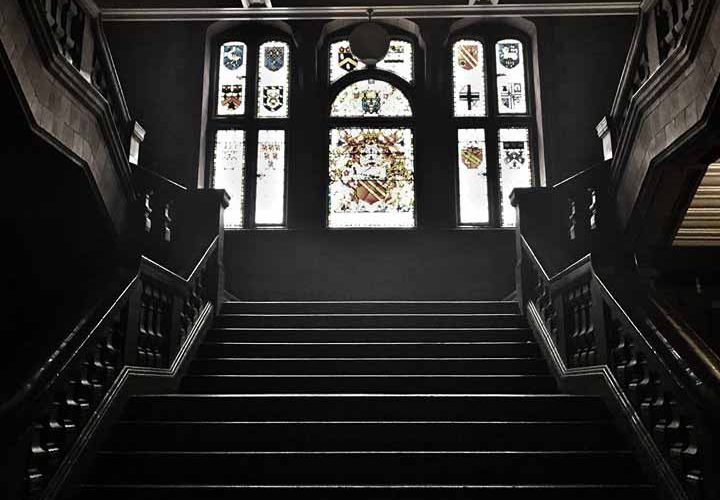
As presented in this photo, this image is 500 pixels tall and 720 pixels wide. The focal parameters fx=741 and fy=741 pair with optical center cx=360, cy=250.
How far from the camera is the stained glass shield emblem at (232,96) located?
9.88 m

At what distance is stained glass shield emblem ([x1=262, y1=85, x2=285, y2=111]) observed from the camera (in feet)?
32.3

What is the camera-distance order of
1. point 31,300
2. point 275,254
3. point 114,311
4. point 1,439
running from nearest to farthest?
point 1,439 < point 114,311 < point 31,300 < point 275,254

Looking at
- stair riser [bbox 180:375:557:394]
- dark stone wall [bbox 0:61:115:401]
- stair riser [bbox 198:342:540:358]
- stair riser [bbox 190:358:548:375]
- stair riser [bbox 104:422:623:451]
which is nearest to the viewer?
stair riser [bbox 104:422:623:451]

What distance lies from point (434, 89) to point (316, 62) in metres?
1.61

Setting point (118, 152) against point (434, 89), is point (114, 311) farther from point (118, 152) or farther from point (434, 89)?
point (434, 89)

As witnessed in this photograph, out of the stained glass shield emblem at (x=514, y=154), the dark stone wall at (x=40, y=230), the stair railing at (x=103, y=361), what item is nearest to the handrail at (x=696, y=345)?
the stair railing at (x=103, y=361)

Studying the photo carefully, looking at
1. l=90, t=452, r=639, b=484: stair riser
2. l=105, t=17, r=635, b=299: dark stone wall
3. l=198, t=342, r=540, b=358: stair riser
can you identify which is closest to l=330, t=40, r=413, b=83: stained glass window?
l=105, t=17, r=635, b=299: dark stone wall

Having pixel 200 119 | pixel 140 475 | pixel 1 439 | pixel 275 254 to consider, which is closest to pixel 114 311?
pixel 140 475

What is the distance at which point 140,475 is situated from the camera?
395 centimetres

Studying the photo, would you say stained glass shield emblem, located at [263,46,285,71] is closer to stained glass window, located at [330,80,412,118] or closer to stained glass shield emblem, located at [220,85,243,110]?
stained glass shield emblem, located at [220,85,243,110]

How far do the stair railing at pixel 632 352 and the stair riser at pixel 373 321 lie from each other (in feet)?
1.00

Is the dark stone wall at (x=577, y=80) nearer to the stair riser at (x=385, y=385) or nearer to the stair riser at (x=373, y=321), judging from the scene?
the stair riser at (x=373, y=321)

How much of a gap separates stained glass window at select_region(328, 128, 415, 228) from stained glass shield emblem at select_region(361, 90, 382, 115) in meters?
0.27

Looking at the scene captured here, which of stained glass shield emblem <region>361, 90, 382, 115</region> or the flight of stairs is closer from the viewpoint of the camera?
the flight of stairs
